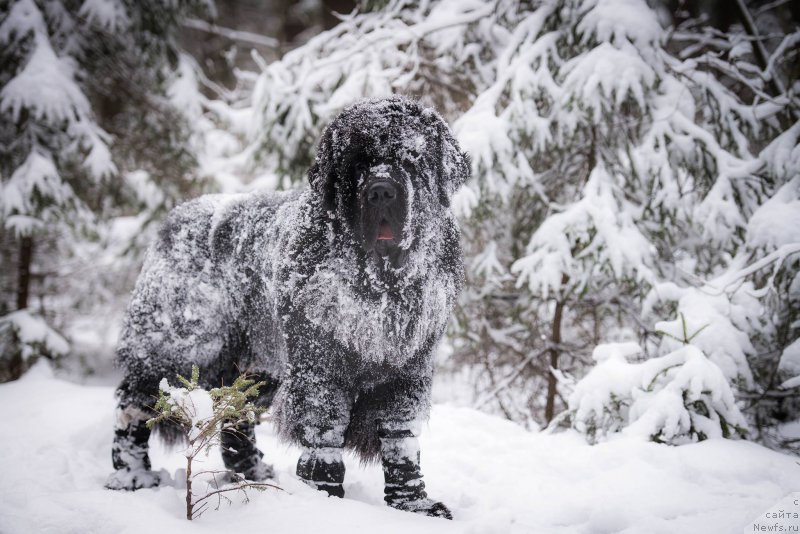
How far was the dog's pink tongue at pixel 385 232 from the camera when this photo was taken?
85.5 inches

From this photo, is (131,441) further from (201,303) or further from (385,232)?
(385,232)

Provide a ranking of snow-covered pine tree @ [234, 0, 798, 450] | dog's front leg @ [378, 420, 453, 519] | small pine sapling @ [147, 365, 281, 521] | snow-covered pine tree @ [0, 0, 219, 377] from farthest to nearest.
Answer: snow-covered pine tree @ [0, 0, 219, 377]
snow-covered pine tree @ [234, 0, 798, 450]
dog's front leg @ [378, 420, 453, 519]
small pine sapling @ [147, 365, 281, 521]

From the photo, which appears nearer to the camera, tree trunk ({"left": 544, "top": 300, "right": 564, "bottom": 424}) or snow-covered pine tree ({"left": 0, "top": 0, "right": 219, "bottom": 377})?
tree trunk ({"left": 544, "top": 300, "right": 564, "bottom": 424})

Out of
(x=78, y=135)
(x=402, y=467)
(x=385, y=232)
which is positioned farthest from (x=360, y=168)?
(x=78, y=135)

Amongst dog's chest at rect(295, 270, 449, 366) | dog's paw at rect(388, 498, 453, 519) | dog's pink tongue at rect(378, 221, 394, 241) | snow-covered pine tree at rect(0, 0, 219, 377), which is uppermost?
snow-covered pine tree at rect(0, 0, 219, 377)

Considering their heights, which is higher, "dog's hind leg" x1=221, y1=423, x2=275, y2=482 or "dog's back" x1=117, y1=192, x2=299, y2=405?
"dog's back" x1=117, y1=192, x2=299, y2=405

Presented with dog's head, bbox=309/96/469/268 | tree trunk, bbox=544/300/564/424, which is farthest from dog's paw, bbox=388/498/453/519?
tree trunk, bbox=544/300/564/424

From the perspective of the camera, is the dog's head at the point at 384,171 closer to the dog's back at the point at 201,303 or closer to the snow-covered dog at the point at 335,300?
the snow-covered dog at the point at 335,300

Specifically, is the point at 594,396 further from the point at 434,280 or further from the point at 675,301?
the point at 434,280

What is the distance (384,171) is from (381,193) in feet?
0.35

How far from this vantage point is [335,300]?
7.60ft

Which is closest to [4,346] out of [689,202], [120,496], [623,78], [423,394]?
[120,496]

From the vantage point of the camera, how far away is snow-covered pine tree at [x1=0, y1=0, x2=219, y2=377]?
5352mm

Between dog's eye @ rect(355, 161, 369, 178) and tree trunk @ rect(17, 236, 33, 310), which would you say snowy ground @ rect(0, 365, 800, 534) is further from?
tree trunk @ rect(17, 236, 33, 310)
